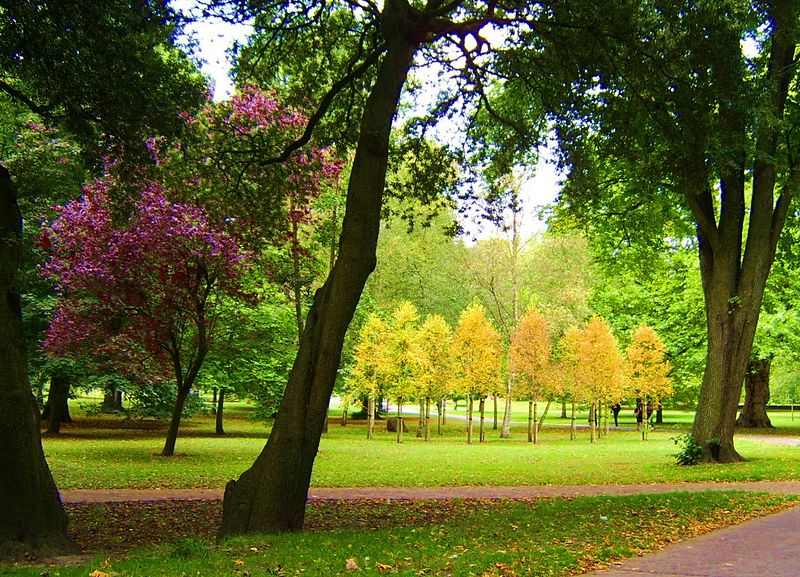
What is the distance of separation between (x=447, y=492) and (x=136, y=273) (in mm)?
9570

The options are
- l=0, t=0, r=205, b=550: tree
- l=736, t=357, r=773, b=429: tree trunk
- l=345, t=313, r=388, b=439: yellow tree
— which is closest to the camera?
l=0, t=0, r=205, b=550: tree

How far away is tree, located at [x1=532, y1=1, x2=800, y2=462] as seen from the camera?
968cm

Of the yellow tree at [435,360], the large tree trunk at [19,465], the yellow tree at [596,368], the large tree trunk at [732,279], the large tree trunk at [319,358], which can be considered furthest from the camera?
the yellow tree at [596,368]

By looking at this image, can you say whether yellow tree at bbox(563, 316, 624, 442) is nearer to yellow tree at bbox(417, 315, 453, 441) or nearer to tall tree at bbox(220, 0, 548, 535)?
yellow tree at bbox(417, 315, 453, 441)

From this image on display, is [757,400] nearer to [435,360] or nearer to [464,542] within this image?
[435,360]

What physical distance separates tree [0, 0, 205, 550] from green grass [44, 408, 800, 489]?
531 cm

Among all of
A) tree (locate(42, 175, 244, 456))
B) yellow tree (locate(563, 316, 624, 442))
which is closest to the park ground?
tree (locate(42, 175, 244, 456))

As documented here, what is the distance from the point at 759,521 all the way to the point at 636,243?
13.0 meters

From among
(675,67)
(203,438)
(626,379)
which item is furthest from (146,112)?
(626,379)

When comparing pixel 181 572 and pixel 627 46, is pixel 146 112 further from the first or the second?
pixel 627 46

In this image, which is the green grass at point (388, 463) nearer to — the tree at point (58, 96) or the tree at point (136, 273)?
the tree at point (136, 273)

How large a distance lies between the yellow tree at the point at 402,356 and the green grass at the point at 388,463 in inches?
135

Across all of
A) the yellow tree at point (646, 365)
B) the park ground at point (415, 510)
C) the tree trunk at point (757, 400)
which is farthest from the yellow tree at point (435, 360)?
the tree trunk at point (757, 400)

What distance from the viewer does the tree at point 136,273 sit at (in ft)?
53.1
